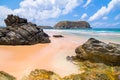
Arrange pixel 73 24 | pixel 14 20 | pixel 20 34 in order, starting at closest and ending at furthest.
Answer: pixel 20 34
pixel 14 20
pixel 73 24

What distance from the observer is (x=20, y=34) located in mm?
19031

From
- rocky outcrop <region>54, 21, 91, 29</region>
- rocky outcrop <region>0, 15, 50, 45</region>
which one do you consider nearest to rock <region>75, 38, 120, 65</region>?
rocky outcrop <region>0, 15, 50, 45</region>

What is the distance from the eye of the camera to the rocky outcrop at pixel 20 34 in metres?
18.2

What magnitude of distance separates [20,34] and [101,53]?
37.5 feet

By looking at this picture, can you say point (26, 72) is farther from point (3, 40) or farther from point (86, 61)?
point (3, 40)

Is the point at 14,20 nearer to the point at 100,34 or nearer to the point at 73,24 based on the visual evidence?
the point at 100,34

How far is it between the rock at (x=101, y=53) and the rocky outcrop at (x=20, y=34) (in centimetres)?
938

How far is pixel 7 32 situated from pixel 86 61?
11895mm

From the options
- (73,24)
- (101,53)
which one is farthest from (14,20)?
(73,24)

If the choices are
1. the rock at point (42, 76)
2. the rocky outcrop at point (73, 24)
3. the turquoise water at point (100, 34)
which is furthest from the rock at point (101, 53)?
the rocky outcrop at point (73, 24)

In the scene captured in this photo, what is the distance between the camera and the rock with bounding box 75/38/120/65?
937 cm

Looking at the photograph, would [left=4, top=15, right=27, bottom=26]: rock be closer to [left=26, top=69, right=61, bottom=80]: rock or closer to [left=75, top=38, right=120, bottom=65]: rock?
[left=75, top=38, right=120, bottom=65]: rock

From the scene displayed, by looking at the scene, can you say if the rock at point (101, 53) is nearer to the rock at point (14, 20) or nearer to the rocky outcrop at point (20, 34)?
the rocky outcrop at point (20, 34)

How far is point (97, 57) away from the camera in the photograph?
32.6ft
